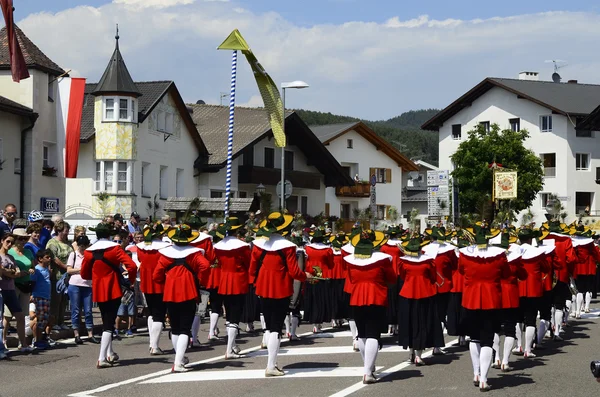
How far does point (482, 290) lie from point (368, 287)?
137cm

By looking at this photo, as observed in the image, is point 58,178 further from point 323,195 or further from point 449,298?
point 449,298

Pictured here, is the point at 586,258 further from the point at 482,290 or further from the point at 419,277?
the point at 482,290

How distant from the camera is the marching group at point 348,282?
39.5ft

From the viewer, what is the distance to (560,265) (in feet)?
51.1

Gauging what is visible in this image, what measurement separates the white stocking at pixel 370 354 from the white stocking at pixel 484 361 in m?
1.24

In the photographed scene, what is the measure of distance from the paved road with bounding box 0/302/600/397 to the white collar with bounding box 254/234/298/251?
5.20 feet

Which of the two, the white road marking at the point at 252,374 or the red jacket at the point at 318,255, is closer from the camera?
the white road marking at the point at 252,374

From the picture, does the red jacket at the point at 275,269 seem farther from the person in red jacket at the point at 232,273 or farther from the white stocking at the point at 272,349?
the person in red jacket at the point at 232,273

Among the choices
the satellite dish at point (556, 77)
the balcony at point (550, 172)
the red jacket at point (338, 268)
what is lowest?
the red jacket at point (338, 268)

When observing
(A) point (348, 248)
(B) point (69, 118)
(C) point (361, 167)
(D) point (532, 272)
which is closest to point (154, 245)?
(A) point (348, 248)

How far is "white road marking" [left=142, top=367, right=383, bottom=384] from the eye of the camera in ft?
39.3

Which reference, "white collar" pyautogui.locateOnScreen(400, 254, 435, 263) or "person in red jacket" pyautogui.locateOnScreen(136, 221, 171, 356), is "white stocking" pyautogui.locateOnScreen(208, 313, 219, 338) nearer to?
"person in red jacket" pyautogui.locateOnScreen(136, 221, 171, 356)

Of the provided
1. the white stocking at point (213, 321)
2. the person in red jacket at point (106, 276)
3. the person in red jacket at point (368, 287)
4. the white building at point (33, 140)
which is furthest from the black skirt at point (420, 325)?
the white building at point (33, 140)

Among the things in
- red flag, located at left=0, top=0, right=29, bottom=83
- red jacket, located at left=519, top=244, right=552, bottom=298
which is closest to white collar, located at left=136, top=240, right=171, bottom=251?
red jacket, located at left=519, top=244, right=552, bottom=298
